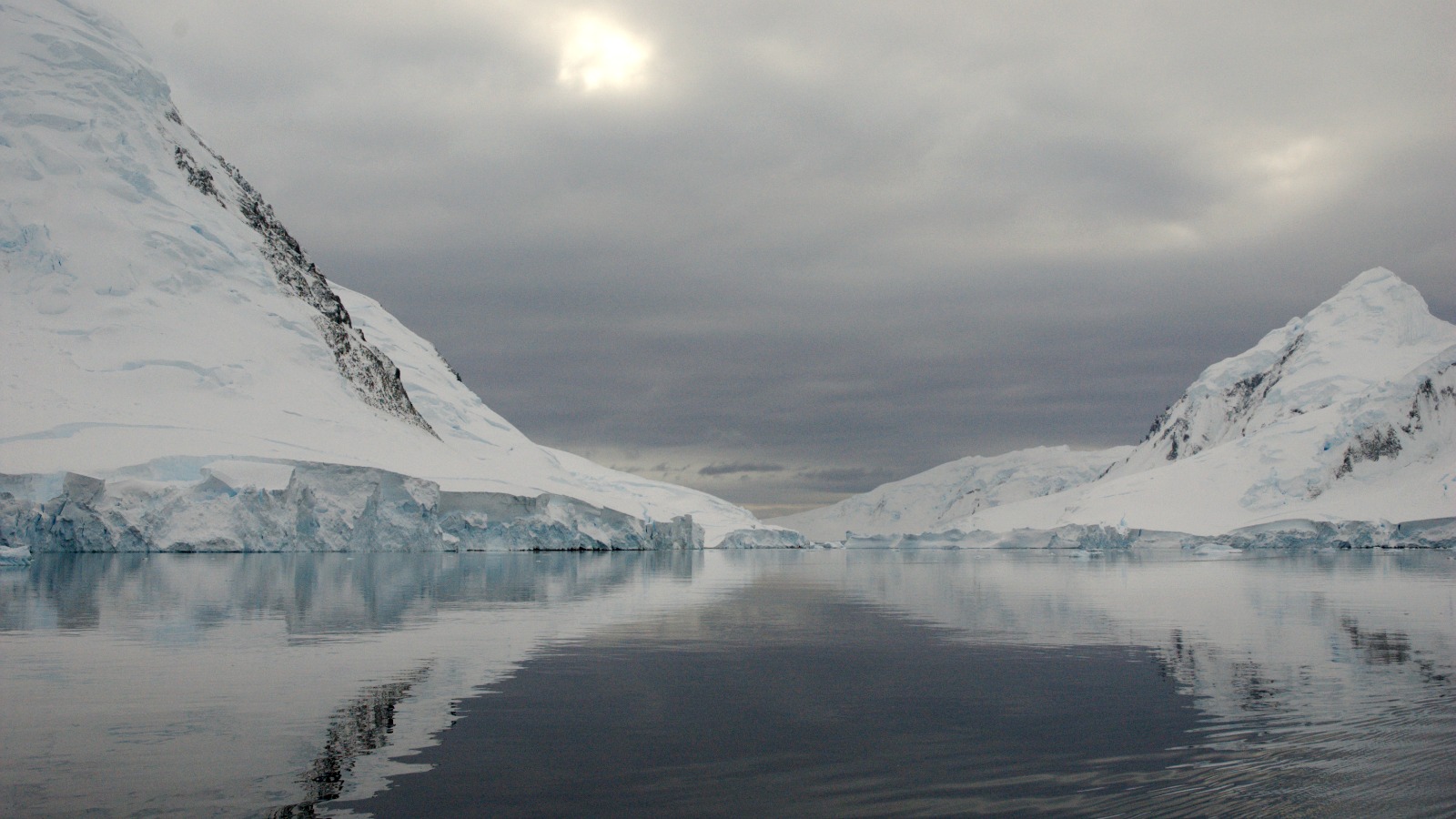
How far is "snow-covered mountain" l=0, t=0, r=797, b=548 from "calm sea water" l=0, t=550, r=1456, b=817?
97.9ft

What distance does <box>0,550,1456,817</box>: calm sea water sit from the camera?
7.03 meters

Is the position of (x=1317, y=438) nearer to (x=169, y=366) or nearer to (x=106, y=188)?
(x=169, y=366)

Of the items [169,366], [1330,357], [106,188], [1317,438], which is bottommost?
[169,366]

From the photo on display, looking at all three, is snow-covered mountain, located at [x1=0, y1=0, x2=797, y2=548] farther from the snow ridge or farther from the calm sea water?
the calm sea water

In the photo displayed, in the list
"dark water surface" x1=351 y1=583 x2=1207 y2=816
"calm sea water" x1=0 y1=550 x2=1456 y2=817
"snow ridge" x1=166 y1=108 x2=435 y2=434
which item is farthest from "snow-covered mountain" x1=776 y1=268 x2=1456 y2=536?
"dark water surface" x1=351 y1=583 x2=1207 y2=816

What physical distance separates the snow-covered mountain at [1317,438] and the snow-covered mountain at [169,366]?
62.6 metres

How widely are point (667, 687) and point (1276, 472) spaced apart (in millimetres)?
115975

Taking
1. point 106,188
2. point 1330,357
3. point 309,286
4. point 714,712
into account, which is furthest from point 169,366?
point 1330,357

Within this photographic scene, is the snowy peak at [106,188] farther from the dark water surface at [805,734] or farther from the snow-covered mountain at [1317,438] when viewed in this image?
the snow-covered mountain at [1317,438]

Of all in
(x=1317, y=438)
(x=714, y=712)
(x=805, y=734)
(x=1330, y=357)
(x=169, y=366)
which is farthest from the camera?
(x=1330, y=357)

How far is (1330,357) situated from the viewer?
135 metres

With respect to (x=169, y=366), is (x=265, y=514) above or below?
below

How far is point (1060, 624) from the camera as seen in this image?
19.3 metres

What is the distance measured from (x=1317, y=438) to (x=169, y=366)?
10999cm
